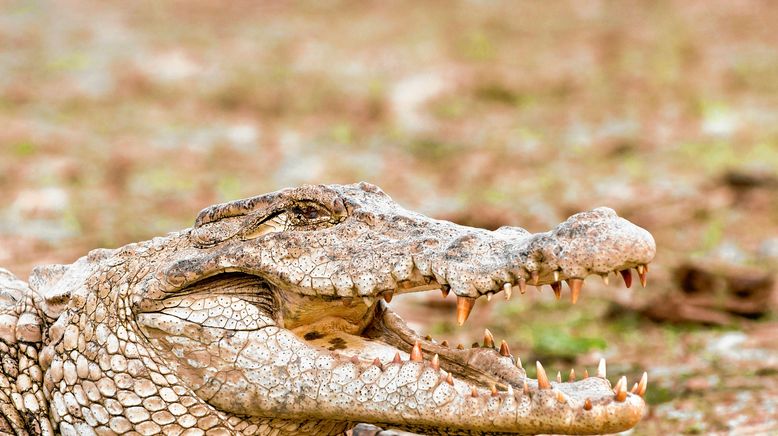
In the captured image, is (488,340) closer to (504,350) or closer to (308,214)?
(504,350)

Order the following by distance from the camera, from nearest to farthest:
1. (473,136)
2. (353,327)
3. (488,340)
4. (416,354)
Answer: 1. (416,354)
2. (488,340)
3. (353,327)
4. (473,136)

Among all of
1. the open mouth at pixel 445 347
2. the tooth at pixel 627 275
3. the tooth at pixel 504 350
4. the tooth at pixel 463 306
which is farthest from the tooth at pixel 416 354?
the tooth at pixel 627 275

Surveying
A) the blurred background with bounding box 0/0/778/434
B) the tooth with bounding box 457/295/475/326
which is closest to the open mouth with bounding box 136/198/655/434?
the tooth with bounding box 457/295/475/326

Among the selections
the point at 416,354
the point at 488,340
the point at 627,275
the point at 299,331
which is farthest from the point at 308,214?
the point at 627,275

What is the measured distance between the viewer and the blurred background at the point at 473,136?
22.4 feet

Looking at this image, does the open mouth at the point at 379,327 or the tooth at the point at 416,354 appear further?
the tooth at the point at 416,354

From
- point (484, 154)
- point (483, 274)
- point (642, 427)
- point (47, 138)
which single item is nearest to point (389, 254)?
point (483, 274)

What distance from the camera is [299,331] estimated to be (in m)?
3.72

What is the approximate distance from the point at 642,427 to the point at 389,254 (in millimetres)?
2018

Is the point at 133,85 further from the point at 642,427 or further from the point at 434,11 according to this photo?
the point at 642,427

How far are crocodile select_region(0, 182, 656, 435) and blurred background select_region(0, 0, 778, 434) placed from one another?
1.77 meters

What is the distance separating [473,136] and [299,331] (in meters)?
8.89

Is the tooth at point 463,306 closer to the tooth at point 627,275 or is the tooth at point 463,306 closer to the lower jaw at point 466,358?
the lower jaw at point 466,358

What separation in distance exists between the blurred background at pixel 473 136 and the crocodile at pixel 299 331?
69.8 inches
